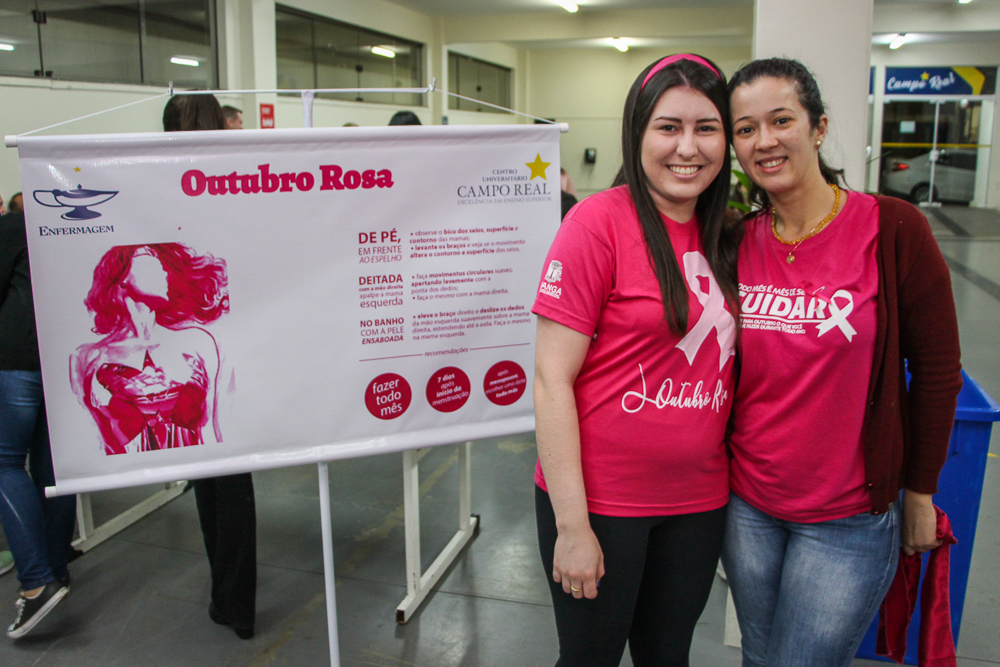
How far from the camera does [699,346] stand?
4.11 ft

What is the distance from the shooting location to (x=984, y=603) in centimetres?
246

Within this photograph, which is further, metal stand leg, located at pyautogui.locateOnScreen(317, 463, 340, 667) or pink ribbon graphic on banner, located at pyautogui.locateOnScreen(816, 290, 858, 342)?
metal stand leg, located at pyautogui.locateOnScreen(317, 463, 340, 667)

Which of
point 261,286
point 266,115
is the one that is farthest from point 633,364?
point 266,115

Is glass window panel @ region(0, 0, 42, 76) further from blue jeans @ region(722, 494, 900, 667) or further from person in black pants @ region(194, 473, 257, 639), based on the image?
blue jeans @ region(722, 494, 900, 667)

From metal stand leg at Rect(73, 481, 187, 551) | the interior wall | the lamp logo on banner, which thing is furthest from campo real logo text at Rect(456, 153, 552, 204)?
the interior wall

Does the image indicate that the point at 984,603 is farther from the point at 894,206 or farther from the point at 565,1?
the point at 565,1

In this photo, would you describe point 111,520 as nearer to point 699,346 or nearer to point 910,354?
point 699,346

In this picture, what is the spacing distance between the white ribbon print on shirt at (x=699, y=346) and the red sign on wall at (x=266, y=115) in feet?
21.9

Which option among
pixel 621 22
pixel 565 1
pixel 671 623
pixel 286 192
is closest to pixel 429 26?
pixel 565 1

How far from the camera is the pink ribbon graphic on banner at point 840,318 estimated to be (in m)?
1.21

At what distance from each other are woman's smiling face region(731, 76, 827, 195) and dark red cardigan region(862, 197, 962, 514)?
0.52 feet

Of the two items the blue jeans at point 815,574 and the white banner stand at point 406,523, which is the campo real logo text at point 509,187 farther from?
the blue jeans at point 815,574

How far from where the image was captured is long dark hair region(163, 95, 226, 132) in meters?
2.23

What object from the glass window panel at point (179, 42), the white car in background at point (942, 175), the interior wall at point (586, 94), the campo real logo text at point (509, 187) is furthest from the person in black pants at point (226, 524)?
the white car in background at point (942, 175)
